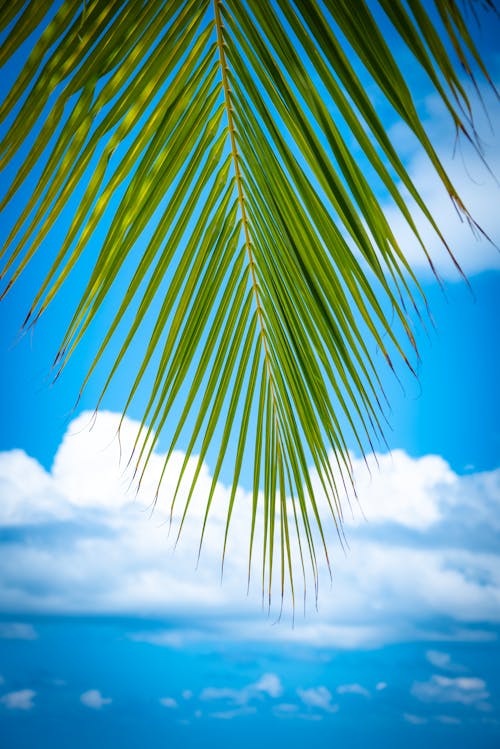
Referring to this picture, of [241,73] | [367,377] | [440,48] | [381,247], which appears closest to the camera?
[440,48]

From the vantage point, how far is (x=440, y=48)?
2.09 ft

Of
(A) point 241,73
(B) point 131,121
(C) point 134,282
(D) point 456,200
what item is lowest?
(D) point 456,200

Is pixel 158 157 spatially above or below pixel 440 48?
above

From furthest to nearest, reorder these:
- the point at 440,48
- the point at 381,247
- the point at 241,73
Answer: the point at 241,73 → the point at 381,247 → the point at 440,48

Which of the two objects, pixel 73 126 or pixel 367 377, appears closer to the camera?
pixel 73 126

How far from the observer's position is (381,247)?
844 mm

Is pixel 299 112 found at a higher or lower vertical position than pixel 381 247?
higher

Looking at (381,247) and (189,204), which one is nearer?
(381,247)

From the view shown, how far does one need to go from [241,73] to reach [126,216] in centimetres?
28

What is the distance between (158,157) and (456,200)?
1.60ft

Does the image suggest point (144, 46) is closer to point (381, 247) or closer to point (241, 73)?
point (241, 73)

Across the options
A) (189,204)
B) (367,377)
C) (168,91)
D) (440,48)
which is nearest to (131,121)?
(168,91)

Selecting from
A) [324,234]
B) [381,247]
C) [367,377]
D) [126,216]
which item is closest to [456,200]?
[381,247]

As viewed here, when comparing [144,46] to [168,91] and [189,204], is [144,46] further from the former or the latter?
[189,204]
